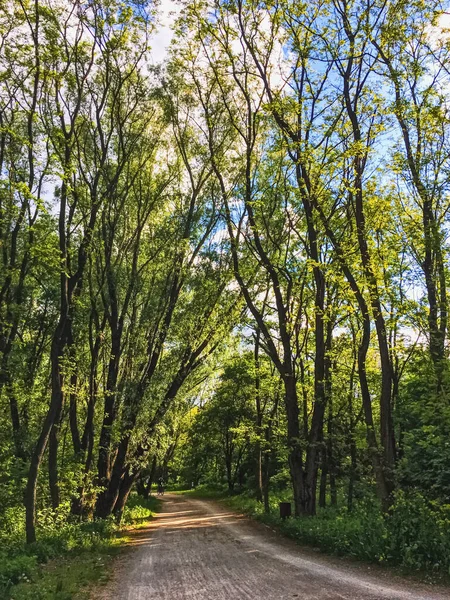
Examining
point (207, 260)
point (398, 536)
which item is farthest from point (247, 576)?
point (207, 260)

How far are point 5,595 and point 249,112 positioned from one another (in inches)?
565

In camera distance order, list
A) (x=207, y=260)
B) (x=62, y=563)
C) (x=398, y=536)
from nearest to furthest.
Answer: (x=398, y=536), (x=62, y=563), (x=207, y=260)

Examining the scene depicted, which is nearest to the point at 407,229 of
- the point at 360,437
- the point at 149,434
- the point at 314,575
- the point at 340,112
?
the point at 340,112

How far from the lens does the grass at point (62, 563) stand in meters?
6.90

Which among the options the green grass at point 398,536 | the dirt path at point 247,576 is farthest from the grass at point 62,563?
the green grass at point 398,536

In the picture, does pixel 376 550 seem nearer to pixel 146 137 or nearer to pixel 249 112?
pixel 249 112

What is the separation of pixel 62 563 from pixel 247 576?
420 centimetres

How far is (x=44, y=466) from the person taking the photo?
16.8m

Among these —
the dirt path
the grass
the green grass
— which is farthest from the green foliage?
the grass

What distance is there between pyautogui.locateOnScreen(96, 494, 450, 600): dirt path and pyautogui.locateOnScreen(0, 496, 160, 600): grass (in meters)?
0.44

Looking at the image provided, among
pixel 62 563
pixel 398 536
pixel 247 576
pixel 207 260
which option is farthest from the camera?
pixel 207 260

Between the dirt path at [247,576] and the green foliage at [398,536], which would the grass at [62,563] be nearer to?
the dirt path at [247,576]

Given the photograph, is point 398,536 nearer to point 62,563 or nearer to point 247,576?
point 247,576

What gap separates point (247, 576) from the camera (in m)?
8.17
